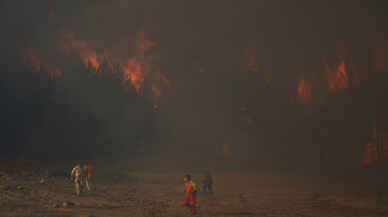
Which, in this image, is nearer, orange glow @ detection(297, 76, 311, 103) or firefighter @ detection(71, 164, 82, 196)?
firefighter @ detection(71, 164, 82, 196)

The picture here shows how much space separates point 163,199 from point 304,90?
30822 millimetres

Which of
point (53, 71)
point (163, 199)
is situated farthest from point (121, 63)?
point (163, 199)

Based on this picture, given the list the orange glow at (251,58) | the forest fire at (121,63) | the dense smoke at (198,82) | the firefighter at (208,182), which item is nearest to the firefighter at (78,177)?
the firefighter at (208,182)

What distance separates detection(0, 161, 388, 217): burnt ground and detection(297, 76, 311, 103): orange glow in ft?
68.7

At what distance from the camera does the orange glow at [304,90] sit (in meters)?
41.1

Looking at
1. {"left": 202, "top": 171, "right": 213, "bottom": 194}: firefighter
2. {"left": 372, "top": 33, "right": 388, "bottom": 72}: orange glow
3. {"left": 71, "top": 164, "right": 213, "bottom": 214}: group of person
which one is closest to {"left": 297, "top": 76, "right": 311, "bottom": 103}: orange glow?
{"left": 372, "top": 33, "right": 388, "bottom": 72}: orange glow

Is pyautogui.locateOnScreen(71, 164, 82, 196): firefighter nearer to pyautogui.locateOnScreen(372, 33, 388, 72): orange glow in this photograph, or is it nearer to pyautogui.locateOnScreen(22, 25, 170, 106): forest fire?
pyautogui.locateOnScreen(22, 25, 170, 106): forest fire

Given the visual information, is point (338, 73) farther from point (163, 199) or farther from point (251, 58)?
point (163, 199)

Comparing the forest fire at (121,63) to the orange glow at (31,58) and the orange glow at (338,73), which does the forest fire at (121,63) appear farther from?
the orange glow at (338,73)

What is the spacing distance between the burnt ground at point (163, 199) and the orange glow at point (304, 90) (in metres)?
20.9

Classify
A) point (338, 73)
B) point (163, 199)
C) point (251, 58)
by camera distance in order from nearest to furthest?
point (163, 199) < point (338, 73) < point (251, 58)

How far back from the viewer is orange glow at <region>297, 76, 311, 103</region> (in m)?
41.1

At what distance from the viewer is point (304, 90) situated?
41344 mm

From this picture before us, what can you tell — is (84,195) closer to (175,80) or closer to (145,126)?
(145,126)
